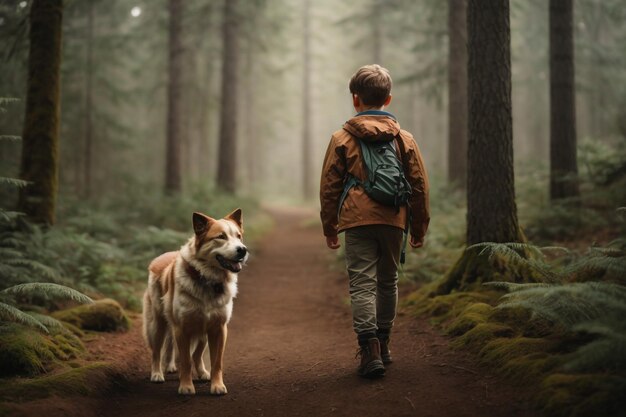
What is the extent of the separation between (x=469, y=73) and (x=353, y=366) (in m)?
4.02

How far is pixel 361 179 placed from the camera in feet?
14.5

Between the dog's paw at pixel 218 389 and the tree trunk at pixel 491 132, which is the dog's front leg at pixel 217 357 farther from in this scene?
the tree trunk at pixel 491 132

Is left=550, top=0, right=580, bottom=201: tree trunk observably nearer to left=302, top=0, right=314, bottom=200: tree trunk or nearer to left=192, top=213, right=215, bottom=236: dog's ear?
left=192, top=213, right=215, bottom=236: dog's ear

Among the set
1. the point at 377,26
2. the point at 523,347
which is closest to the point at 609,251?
the point at 523,347

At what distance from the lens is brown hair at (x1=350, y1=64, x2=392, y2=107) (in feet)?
15.0

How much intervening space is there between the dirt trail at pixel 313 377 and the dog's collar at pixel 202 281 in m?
1.00

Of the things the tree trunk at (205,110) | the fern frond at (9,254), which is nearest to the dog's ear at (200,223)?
the fern frond at (9,254)

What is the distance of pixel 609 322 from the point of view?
10.6 ft

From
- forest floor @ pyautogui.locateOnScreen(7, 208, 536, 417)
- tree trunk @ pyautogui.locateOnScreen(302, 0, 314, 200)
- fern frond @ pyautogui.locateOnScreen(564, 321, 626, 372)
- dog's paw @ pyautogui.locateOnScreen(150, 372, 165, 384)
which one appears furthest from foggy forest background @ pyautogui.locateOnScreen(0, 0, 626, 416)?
tree trunk @ pyautogui.locateOnScreen(302, 0, 314, 200)

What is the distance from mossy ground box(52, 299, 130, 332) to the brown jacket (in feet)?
12.5

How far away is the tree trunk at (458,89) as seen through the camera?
13.5 meters

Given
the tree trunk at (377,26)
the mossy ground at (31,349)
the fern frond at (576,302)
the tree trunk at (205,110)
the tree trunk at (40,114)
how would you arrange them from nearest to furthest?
the fern frond at (576,302), the mossy ground at (31,349), the tree trunk at (40,114), the tree trunk at (205,110), the tree trunk at (377,26)

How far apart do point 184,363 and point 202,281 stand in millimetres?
807

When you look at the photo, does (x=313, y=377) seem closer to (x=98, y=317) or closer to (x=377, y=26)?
(x=98, y=317)
